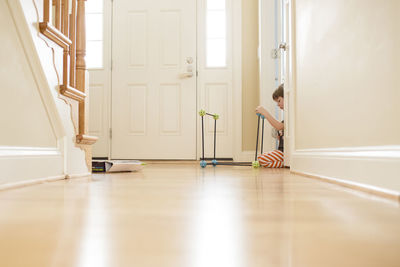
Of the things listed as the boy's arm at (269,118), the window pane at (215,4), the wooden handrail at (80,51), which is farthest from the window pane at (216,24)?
the wooden handrail at (80,51)

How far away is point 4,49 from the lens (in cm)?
105

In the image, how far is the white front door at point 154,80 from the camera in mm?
3906

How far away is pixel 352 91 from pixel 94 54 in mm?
3390

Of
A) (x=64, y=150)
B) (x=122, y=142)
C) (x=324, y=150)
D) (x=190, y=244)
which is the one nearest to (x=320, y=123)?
(x=324, y=150)

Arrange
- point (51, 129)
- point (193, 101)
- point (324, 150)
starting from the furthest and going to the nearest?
point (193, 101)
point (324, 150)
point (51, 129)

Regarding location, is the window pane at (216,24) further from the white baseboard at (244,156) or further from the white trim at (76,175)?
the white trim at (76,175)

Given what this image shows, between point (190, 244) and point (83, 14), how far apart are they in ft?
5.20

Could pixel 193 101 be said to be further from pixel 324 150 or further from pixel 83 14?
pixel 324 150

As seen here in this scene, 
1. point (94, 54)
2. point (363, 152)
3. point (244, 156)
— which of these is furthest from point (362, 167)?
point (94, 54)

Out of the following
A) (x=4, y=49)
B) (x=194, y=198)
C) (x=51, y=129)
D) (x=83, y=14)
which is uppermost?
(x=83, y=14)

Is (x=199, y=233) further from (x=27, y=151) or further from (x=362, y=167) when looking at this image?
(x=27, y=151)

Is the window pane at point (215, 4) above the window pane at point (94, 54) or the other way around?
above

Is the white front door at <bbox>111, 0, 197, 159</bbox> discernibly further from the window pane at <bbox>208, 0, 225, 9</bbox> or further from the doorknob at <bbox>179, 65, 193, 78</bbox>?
Result: the window pane at <bbox>208, 0, 225, 9</bbox>

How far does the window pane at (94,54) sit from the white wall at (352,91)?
9.00ft
